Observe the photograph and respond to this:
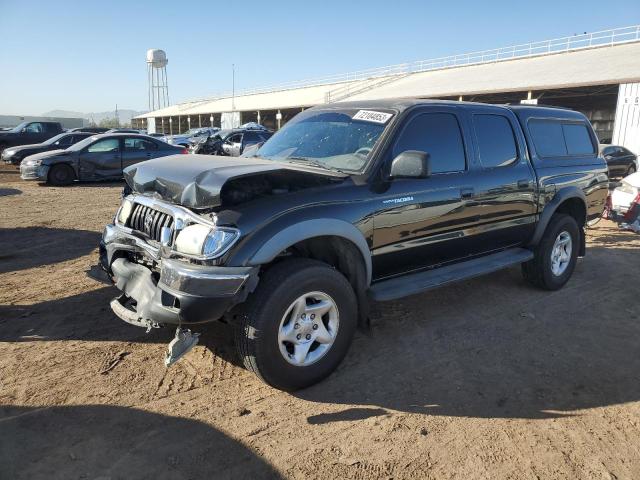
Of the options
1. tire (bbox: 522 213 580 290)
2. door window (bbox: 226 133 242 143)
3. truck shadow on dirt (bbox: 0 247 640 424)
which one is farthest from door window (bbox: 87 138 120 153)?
tire (bbox: 522 213 580 290)

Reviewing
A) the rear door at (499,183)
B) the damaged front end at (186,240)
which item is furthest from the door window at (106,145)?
the rear door at (499,183)

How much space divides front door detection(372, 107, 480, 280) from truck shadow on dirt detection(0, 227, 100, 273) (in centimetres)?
453

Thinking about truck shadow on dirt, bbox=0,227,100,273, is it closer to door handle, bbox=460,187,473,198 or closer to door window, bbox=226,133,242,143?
door handle, bbox=460,187,473,198

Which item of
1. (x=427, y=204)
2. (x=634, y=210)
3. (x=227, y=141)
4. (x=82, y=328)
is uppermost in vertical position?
(x=227, y=141)

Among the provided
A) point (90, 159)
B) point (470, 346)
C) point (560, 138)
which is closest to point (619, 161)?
point (560, 138)

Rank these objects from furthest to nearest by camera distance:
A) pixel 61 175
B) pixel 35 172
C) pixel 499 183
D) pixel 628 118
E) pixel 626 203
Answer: pixel 628 118
pixel 61 175
pixel 35 172
pixel 626 203
pixel 499 183

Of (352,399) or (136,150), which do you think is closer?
(352,399)

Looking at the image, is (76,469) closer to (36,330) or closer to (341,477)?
(341,477)

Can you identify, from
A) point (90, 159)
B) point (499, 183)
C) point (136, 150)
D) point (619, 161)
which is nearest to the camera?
point (499, 183)

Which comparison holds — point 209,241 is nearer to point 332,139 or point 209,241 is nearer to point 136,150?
point 332,139

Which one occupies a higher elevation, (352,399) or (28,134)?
(28,134)

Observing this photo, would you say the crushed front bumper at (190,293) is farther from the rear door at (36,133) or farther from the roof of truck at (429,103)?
the rear door at (36,133)

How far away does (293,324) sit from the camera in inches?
128

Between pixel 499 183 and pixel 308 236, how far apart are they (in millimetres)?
2378
